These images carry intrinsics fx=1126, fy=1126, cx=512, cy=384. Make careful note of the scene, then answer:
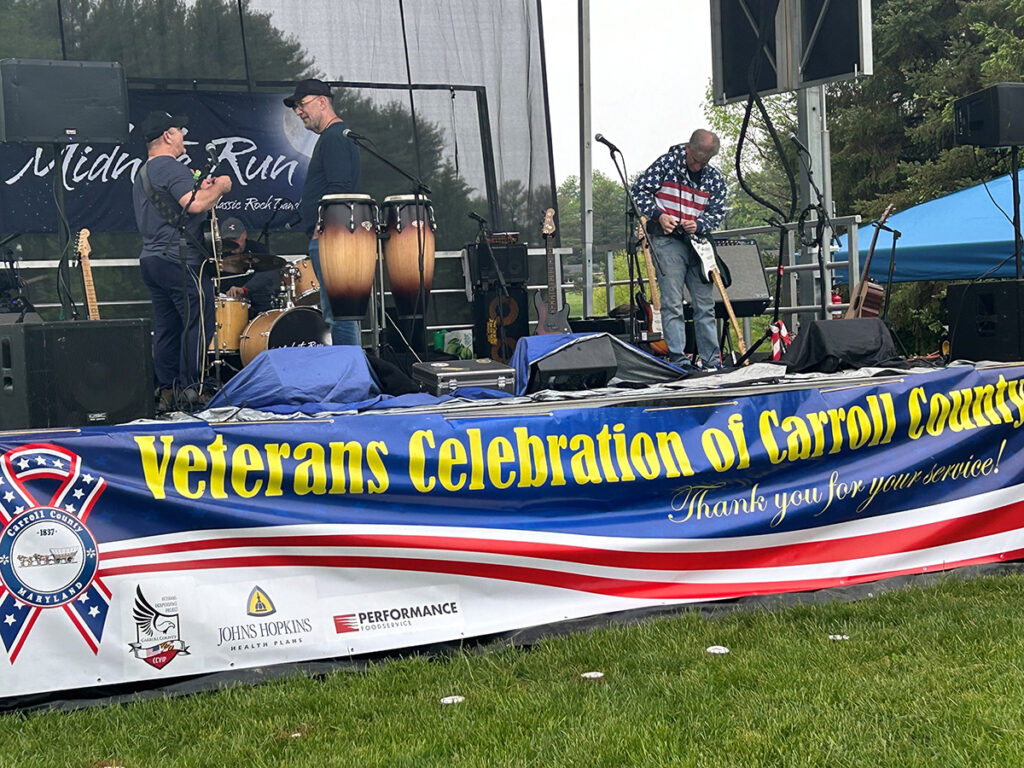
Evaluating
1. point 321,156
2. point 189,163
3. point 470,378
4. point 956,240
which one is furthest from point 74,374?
point 956,240

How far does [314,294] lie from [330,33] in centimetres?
210

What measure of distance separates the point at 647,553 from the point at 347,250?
3.60 meters

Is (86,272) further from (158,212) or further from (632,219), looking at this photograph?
(632,219)

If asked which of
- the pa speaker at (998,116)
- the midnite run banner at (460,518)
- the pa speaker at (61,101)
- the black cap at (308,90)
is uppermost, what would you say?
the black cap at (308,90)

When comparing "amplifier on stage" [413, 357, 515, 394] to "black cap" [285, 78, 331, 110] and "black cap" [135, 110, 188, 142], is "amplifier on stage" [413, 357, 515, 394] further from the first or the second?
"black cap" [285, 78, 331, 110]

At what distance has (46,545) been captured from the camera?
371 centimetres

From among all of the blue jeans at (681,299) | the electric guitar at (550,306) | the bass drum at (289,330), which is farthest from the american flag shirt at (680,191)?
the bass drum at (289,330)

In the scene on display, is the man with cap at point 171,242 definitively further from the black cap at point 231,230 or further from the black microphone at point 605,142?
the black microphone at point 605,142

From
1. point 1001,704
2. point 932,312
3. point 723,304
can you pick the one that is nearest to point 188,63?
point 723,304

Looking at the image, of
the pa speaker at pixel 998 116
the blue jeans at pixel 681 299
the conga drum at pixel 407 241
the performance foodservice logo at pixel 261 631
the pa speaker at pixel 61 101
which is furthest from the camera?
the conga drum at pixel 407 241

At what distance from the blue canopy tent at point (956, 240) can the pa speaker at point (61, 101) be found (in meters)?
7.12

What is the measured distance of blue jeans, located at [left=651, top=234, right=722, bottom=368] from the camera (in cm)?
708

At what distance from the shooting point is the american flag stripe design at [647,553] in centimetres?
395

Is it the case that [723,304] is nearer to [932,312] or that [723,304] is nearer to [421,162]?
[421,162]
